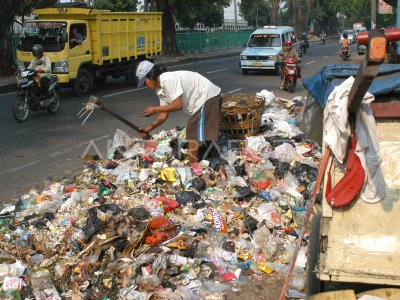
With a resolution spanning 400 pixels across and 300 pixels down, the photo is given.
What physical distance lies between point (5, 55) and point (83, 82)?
5469 millimetres

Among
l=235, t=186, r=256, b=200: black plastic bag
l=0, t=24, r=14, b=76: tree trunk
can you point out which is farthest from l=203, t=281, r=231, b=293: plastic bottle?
l=0, t=24, r=14, b=76: tree trunk

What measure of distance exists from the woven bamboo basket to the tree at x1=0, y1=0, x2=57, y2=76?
12499mm

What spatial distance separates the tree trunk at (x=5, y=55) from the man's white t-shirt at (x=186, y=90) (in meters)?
13.7

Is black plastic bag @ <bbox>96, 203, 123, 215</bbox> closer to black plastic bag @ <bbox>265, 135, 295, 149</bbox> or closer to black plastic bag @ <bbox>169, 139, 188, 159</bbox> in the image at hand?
black plastic bag @ <bbox>169, 139, 188, 159</bbox>

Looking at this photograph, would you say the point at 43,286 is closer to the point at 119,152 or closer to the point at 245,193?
the point at 245,193

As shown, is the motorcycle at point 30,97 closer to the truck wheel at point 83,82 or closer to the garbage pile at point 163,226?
the truck wheel at point 83,82

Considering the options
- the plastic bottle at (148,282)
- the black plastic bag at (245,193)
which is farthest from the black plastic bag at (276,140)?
the plastic bottle at (148,282)

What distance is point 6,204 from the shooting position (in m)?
5.78

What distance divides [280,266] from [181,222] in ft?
3.40

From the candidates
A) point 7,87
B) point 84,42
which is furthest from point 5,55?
point 84,42

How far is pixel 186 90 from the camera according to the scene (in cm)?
595

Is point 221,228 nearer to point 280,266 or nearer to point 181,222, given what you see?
point 181,222

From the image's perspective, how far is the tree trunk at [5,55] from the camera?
57.8 ft

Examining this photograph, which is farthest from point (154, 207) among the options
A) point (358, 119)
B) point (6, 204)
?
point (358, 119)
